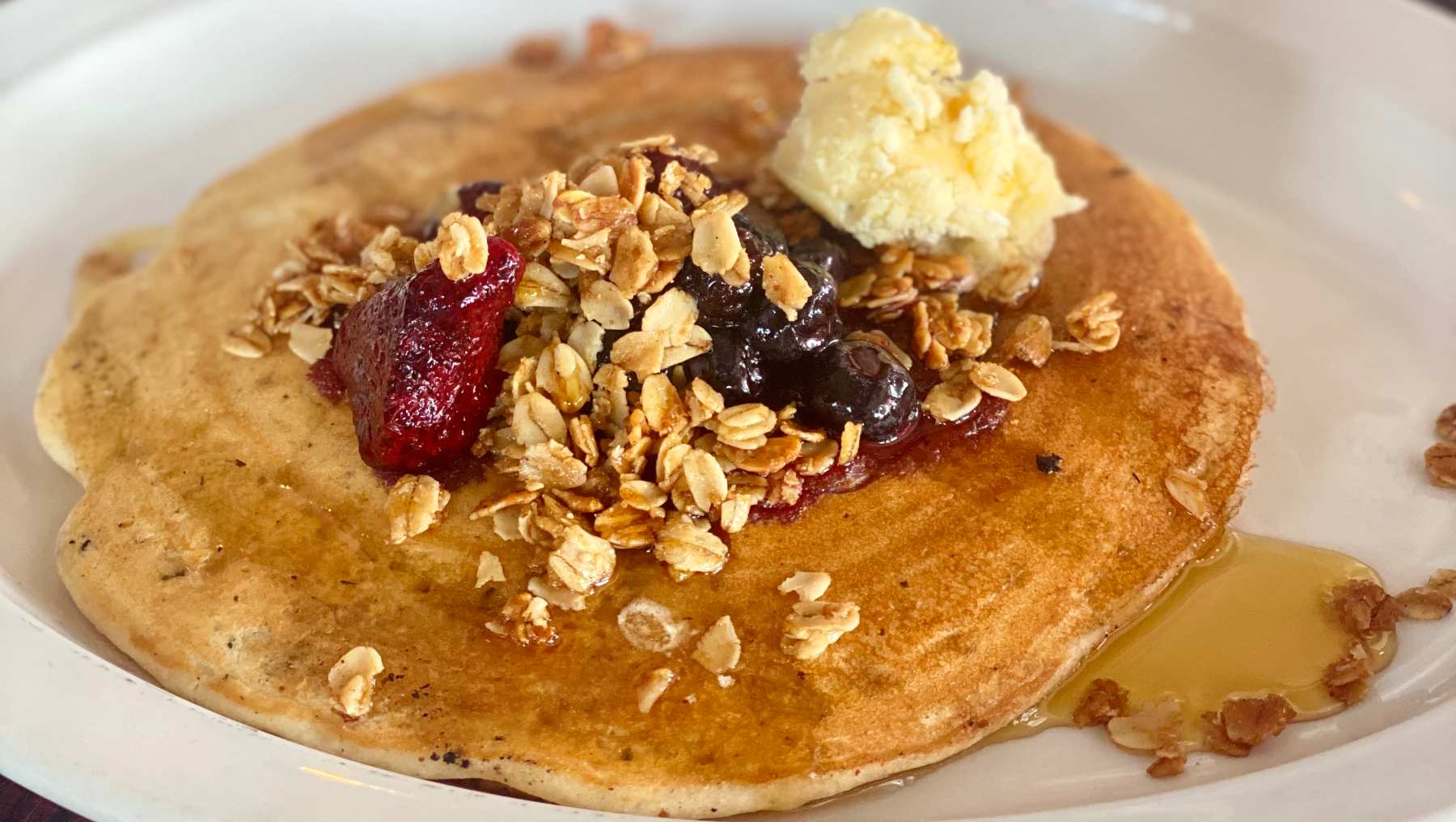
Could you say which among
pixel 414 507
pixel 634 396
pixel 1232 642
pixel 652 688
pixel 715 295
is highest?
pixel 715 295

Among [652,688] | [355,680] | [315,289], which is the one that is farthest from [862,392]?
[315,289]

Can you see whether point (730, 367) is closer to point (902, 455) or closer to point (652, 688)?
point (902, 455)

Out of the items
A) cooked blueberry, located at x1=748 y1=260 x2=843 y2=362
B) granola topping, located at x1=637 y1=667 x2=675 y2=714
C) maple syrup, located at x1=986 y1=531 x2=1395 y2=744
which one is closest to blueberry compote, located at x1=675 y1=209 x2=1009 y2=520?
cooked blueberry, located at x1=748 y1=260 x2=843 y2=362

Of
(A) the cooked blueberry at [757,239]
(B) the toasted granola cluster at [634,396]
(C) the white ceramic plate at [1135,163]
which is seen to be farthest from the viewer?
(A) the cooked blueberry at [757,239]

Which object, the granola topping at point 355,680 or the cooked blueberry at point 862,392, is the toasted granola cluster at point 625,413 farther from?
the granola topping at point 355,680

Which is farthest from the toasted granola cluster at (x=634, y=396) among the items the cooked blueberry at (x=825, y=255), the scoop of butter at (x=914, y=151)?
the scoop of butter at (x=914, y=151)

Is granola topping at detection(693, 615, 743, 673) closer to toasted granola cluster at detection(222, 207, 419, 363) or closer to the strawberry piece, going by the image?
the strawberry piece
